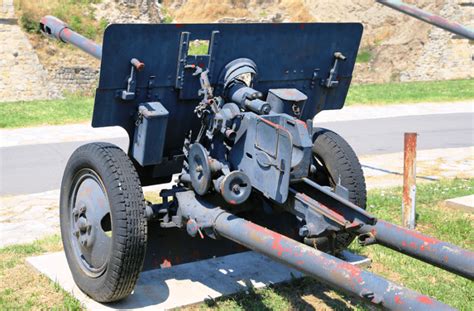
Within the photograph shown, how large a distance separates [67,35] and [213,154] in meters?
2.10

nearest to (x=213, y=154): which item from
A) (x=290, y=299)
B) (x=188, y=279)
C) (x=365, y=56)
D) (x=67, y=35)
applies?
(x=188, y=279)

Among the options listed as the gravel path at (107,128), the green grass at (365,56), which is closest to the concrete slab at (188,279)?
the gravel path at (107,128)

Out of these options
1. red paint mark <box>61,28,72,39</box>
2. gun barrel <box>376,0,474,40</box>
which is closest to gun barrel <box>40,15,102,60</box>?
red paint mark <box>61,28,72,39</box>

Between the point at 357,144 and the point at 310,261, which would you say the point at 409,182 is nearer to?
the point at 310,261

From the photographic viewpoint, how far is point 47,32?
267 inches

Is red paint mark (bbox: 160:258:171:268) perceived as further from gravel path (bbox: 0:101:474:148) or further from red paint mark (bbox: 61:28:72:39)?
gravel path (bbox: 0:101:474:148)

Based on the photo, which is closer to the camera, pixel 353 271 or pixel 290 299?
pixel 353 271

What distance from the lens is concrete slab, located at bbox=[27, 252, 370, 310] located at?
509 centimetres

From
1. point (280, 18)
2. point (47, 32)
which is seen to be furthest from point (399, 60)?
point (47, 32)

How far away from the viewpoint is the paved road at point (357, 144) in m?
9.55

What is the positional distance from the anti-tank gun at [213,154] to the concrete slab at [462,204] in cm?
246

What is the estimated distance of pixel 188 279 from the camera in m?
5.48

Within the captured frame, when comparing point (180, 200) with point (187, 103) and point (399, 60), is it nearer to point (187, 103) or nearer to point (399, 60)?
point (187, 103)

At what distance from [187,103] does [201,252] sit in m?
1.10
